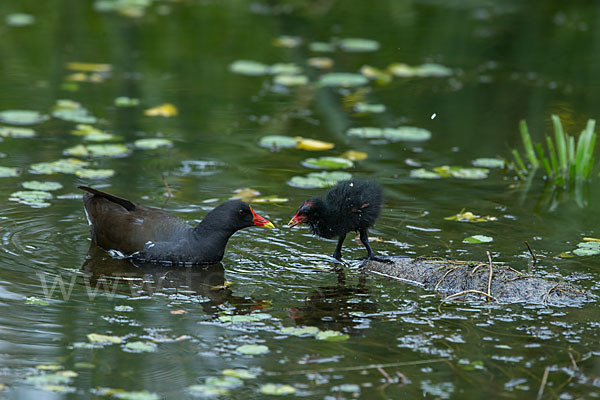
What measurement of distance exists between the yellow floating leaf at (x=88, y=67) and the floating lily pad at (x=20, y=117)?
7.23 feet

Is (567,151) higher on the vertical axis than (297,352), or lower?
higher

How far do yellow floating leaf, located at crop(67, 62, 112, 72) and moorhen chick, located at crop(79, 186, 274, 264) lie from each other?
545 cm

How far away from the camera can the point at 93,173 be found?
8383 mm

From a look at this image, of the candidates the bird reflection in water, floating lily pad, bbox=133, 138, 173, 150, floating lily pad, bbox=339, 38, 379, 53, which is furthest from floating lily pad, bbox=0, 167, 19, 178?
floating lily pad, bbox=339, 38, 379, 53

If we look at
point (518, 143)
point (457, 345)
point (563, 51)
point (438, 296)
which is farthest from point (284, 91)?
point (457, 345)

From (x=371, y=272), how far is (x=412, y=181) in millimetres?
2300

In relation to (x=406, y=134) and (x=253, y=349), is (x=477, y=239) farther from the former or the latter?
(x=406, y=134)

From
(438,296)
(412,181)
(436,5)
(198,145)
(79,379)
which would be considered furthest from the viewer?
(436,5)

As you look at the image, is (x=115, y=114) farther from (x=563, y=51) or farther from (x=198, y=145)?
(x=563, y=51)

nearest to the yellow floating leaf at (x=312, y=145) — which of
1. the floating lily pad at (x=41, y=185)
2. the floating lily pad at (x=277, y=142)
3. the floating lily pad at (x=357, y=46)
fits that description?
the floating lily pad at (x=277, y=142)

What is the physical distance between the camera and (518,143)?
10047 mm

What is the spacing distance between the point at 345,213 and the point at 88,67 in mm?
6676

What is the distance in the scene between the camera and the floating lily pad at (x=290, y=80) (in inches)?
471

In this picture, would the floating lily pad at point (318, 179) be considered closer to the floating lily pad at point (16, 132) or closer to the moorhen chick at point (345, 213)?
the moorhen chick at point (345, 213)
